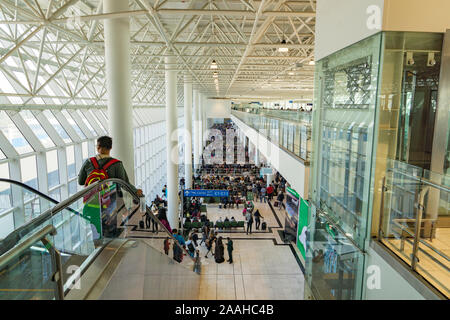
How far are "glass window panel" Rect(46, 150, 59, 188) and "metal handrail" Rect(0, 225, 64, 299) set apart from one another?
1641cm

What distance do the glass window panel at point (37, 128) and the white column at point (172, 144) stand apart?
296 inches

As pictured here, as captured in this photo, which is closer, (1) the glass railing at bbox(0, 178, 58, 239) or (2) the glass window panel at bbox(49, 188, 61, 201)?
(1) the glass railing at bbox(0, 178, 58, 239)

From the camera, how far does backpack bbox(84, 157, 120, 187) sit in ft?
14.8

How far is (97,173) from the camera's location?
4559mm

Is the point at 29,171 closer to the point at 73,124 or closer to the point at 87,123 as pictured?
the point at 73,124

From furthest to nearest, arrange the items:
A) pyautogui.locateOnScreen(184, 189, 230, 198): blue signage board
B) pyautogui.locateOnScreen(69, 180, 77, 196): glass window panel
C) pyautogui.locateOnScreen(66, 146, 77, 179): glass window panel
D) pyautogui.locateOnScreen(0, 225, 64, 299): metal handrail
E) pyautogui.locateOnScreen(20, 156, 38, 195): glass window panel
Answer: pyautogui.locateOnScreen(69, 180, 77, 196): glass window panel
pyautogui.locateOnScreen(66, 146, 77, 179): glass window panel
pyautogui.locateOnScreen(184, 189, 230, 198): blue signage board
pyautogui.locateOnScreen(20, 156, 38, 195): glass window panel
pyautogui.locateOnScreen(0, 225, 64, 299): metal handrail

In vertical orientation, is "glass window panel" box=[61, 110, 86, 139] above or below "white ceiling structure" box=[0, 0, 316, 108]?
below

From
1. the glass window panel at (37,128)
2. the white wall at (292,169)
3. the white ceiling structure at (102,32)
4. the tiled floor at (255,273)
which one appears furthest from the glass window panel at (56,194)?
the white wall at (292,169)

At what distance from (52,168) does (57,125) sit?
3.63m

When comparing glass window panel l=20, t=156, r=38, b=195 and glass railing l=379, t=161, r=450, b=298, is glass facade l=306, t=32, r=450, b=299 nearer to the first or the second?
glass railing l=379, t=161, r=450, b=298

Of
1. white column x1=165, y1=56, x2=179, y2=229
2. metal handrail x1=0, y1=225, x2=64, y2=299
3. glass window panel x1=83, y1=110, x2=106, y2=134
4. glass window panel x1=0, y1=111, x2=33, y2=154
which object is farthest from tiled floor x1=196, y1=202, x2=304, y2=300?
glass window panel x1=83, y1=110, x2=106, y2=134

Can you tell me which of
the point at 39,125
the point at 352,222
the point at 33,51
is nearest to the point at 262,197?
the point at 39,125

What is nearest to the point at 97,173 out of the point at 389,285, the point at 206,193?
the point at 389,285

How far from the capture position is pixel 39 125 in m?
17.6
